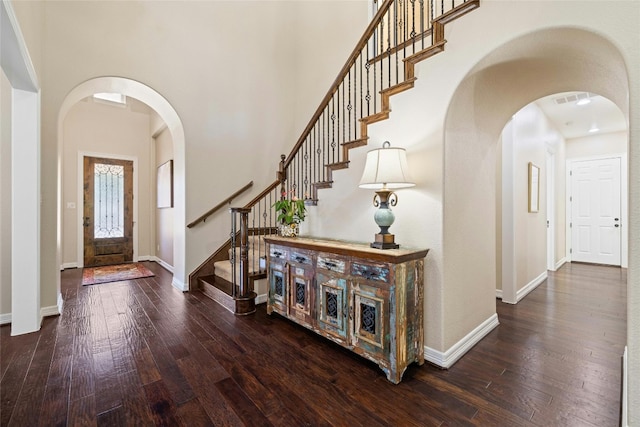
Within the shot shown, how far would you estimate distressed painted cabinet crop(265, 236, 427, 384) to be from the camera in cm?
195

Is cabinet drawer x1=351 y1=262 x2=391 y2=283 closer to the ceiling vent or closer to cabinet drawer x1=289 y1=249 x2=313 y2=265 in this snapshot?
cabinet drawer x1=289 y1=249 x2=313 y2=265

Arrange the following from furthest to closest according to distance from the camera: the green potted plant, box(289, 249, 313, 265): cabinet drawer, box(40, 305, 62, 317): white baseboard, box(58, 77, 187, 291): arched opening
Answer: box(58, 77, 187, 291): arched opening < the green potted plant < box(40, 305, 62, 317): white baseboard < box(289, 249, 313, 265): cabinet drawer

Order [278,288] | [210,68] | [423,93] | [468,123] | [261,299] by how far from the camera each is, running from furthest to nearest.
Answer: [210,68] → [261,299] → [278,288] → [468,123] → [423,93]

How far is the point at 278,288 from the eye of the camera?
9.87 ft

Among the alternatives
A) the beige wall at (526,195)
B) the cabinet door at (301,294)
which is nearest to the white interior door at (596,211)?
the beige wall at (526,195)

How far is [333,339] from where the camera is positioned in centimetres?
235

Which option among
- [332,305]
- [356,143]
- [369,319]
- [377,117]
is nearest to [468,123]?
[377,117]

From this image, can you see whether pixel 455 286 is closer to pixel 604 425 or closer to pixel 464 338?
pixel 464 338

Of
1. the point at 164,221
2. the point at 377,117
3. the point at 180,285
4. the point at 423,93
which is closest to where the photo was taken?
the point at 423,93

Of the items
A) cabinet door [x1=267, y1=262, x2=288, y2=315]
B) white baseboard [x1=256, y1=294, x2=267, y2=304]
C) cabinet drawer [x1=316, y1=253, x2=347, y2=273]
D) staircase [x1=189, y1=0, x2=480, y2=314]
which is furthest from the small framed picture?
cabinet drawer [x1=316, y1=253, x2=347, y2=273]

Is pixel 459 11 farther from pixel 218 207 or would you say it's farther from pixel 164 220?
pixel 164 220

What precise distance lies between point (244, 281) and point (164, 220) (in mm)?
3730

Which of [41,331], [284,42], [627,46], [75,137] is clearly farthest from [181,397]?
[75,137]

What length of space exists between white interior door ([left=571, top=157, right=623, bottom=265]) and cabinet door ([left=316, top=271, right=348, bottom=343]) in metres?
6.80
